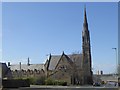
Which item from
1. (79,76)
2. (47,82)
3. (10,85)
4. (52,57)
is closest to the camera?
(10,85)

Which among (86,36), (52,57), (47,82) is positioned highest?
(86,36)

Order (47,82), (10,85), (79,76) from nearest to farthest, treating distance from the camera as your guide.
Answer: (10,85)
(47,82)
(79,76)

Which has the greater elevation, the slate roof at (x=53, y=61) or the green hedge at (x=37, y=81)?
the slate roof at (x=53, y=61)

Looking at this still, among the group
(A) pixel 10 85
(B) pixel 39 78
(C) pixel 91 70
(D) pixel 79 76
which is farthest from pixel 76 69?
(A) pixel 10 85

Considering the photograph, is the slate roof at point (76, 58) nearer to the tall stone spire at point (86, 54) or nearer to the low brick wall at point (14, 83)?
the tall stone spire at point (86, 54)

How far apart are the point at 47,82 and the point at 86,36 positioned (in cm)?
3050

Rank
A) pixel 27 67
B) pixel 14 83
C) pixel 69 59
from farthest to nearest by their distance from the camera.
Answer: pixel 27 67
pixel 69 59
pixel 14 83

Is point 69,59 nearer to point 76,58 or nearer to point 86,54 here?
point 76,58

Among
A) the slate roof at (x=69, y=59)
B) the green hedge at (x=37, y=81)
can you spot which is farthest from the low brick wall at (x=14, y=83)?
→ the slate roof at (x=69, y=59)

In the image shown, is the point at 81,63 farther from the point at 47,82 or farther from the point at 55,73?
the point at 47,82

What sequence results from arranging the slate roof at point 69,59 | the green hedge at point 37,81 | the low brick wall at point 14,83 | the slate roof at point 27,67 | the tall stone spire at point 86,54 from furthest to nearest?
1. the slate roof at point 27,67
2. the slate roof at point 69,59
3. the tall stone spire at point 86,54
4. the green hedge at point 37,81
5. the low brick wall at point 14,83

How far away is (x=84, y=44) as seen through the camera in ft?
338

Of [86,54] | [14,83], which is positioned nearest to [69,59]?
[86,54]

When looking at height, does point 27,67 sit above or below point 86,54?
below
